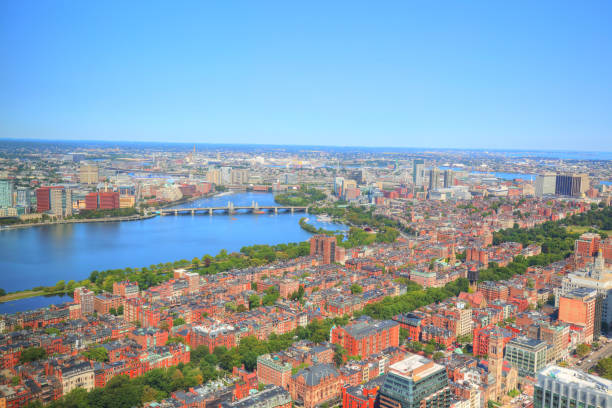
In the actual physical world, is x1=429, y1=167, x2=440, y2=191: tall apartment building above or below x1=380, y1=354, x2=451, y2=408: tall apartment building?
above

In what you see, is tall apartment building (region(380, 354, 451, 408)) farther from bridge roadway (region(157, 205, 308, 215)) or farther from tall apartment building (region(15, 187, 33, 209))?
bridge roadway (region(157, 205, 308, 215))

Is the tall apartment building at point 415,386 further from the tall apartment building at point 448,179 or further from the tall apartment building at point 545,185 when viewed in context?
the tall apartment building at point 448,179

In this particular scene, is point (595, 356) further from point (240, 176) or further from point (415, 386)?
point (240, 176)

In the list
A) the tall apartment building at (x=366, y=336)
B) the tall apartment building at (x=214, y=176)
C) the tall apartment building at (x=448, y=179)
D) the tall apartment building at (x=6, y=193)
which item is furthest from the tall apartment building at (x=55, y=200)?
the tall apartment building at (x=448, y=179)

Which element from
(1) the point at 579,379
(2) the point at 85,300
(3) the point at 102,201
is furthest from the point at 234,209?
(1) the point at 579,379

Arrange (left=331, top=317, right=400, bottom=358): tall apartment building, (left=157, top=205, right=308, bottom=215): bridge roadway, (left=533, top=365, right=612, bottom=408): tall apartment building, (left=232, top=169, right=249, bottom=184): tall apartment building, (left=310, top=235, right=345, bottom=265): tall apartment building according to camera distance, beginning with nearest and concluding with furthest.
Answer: (left=533, top=365, right=612, bottom=408): tall apartment building
(left=331, top=317, right=400, bottom=358): tall apartment building
(left=310, top=235, right=345, bottom=265): tall apartment building
(left=157, top=205, right=308, bottom=215): bridge roadway
(left=232, top=169, right=249, bottom=184): tall apartment building

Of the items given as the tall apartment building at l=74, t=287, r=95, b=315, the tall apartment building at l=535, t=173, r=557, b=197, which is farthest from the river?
the tall apartment building at l=535, t=173, r=557, b=197
